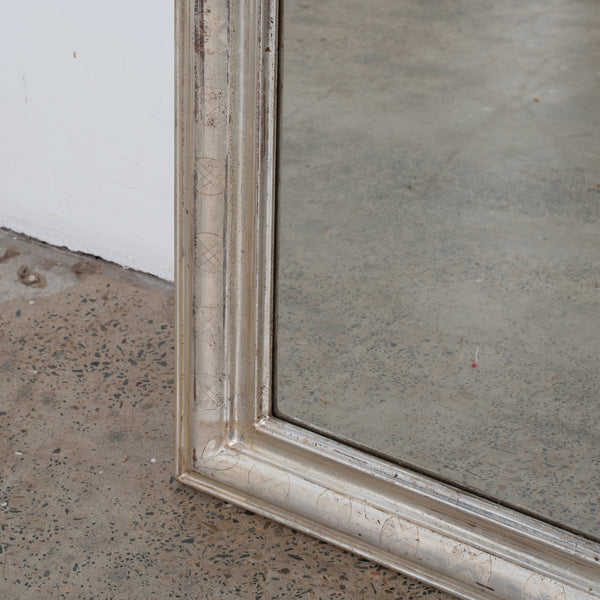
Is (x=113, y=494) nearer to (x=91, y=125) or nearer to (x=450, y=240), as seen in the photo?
(x=91, y=125)

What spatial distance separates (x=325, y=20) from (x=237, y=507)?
1524 millimetres

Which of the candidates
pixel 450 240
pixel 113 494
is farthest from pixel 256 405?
pixel 450 240

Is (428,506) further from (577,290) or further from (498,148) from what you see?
(498,148)

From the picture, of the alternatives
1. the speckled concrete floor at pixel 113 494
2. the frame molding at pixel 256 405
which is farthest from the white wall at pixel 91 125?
the frame molding at pixel 256 405

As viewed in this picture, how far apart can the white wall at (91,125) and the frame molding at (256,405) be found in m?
0.51

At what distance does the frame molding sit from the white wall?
506mm

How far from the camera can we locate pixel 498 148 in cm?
220

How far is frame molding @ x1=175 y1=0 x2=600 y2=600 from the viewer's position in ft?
3.73

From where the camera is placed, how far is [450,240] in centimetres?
192

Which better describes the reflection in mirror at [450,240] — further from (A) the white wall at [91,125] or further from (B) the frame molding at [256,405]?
(A) the white wall at [91,125]

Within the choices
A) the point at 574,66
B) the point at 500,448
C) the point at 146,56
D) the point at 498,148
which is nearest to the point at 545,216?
the point at 498,148

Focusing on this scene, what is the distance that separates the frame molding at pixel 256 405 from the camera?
1136 millimetres

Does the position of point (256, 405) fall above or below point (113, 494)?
above

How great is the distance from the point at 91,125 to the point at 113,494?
2.80ft
